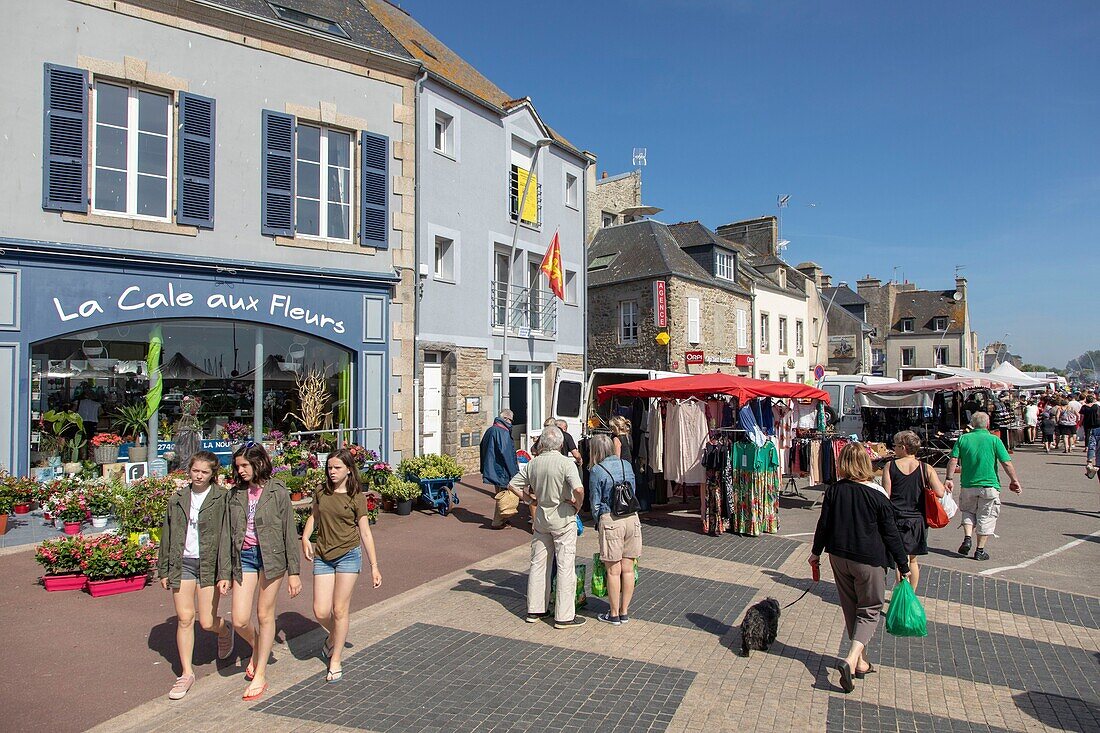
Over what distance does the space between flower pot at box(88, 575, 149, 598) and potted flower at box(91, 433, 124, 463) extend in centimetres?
419

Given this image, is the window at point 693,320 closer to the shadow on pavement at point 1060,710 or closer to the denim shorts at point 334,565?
the shadow on pavement at point 1060,710

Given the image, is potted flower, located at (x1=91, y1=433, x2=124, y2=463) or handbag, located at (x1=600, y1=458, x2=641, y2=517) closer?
handbag, located at (x1=600, y1=458, x2=641, y2=517)

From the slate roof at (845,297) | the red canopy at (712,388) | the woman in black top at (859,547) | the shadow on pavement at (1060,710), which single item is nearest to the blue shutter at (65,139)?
the red canopy at (712,388)

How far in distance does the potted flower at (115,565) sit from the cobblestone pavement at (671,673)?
226 centimetres

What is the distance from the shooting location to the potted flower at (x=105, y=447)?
1053 cm

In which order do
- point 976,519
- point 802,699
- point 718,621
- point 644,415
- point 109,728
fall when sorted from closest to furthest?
point 109,728 < point 802,699 < point 718,621 < point 976,519 < point 644,415

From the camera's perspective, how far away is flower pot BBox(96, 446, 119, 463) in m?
10.5

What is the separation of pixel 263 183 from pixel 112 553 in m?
6.83

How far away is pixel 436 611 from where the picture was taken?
662 cm

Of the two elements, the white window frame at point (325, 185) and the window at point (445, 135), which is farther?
the window at point (445, 135)

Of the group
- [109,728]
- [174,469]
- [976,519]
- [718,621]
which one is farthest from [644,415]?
[109,728]

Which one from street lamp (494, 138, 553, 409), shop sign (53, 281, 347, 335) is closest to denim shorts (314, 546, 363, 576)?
shop sign (53, 281, 347, 335)

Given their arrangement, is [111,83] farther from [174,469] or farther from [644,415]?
[644,415]

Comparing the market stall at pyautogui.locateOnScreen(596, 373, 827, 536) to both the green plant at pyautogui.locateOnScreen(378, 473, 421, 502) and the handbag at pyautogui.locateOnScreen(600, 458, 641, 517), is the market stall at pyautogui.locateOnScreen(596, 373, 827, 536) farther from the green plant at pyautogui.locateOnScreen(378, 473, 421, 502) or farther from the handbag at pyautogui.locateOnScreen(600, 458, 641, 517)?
the handbag at pyautogui.locateOnScreen(600, 458, 641, 517)
